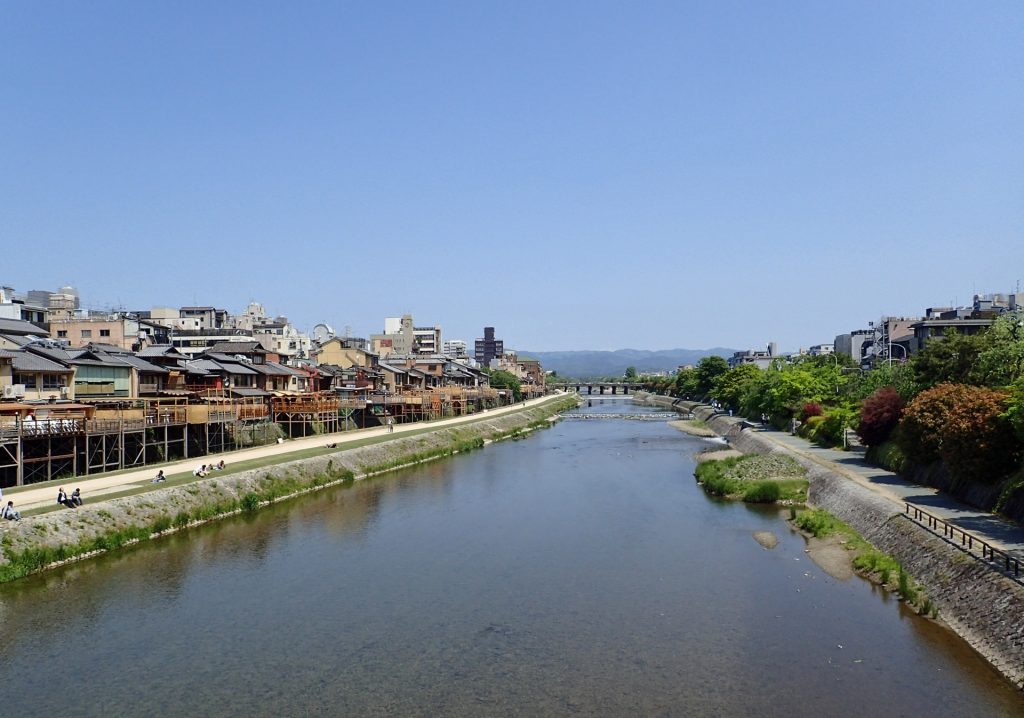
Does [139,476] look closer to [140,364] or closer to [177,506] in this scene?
[177,506]

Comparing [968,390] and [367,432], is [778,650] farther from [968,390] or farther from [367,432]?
[367,432]

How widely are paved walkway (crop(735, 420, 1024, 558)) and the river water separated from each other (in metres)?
3.73

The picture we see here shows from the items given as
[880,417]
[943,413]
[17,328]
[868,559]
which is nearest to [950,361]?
[880,417]

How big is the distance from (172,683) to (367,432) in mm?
53085

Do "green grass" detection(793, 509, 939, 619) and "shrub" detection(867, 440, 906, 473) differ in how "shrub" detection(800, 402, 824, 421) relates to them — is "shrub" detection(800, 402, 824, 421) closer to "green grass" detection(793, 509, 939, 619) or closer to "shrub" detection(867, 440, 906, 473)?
"shrub" detection(867, 440, 906, 473)

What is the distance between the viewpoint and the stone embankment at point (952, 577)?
58.5 ft

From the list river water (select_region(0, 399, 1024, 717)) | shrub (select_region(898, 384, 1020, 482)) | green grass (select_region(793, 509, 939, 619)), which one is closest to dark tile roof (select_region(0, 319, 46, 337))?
river water (select_region(0, 399, 1024, 717))

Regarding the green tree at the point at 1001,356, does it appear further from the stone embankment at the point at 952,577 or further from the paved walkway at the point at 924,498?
the stone embankment at the point at 952,577

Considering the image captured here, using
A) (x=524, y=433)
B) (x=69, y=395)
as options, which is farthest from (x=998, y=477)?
(x=524, y=433)

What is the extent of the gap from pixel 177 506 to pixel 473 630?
1814cm

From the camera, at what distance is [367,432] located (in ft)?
232

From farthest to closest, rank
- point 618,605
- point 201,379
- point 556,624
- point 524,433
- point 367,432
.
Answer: point 524,433, point 367,432, point 201,379, point 618,605, point 556,624

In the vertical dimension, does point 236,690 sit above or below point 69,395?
below

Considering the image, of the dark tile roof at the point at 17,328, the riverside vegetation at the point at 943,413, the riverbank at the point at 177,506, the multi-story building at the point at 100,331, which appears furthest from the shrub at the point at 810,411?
the multi-story building at the point at 100,331
